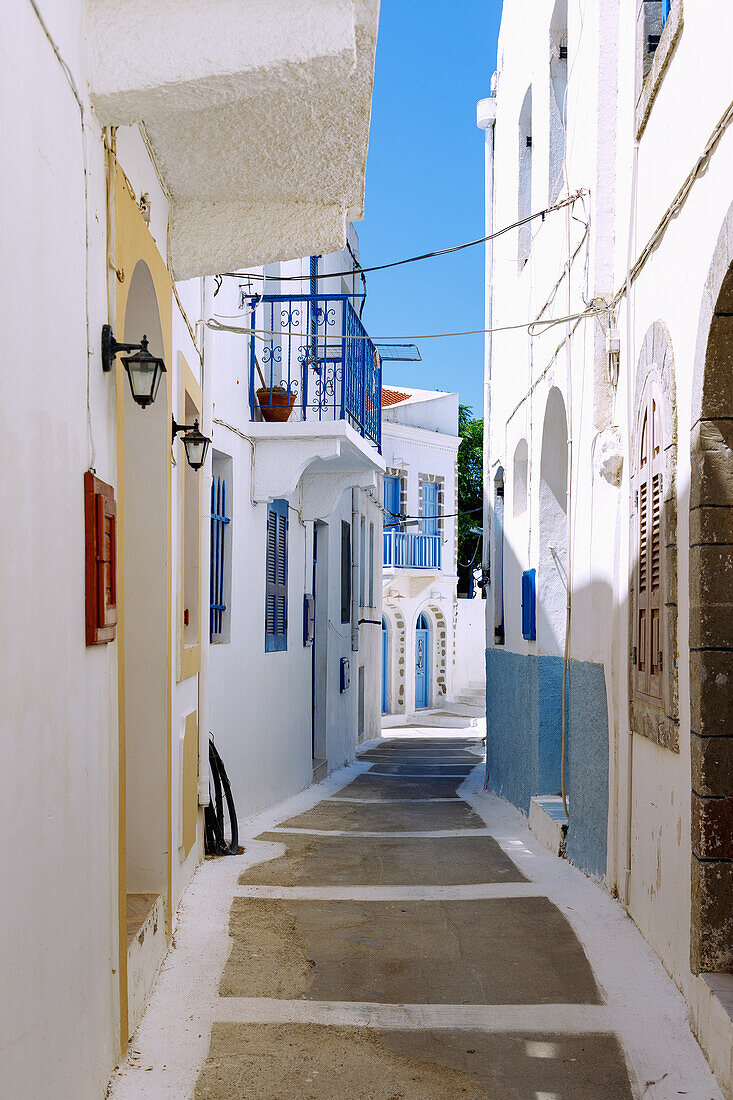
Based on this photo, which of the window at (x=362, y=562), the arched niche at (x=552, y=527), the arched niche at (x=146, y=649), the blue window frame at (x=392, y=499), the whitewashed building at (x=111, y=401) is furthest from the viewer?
the blue window frame at (x=392, y=499)

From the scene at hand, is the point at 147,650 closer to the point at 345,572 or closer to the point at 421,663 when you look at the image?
the point at 345,572

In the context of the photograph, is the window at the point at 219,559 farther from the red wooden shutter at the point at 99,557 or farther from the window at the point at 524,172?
the red wooden shutter at the point at 99,557

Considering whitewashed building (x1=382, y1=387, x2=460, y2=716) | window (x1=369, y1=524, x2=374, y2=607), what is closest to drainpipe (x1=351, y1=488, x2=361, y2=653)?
window (x1=369, y1=524, x2=374, y2=607)

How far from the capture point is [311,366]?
455 inches

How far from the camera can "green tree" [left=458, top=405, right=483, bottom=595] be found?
1393 inches

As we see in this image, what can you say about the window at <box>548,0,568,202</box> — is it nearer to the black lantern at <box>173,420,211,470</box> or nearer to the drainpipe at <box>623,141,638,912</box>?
the drainpipe at <box>623,141,638,912</box>

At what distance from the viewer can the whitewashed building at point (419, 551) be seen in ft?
92.9

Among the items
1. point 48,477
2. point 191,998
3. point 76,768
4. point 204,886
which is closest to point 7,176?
point 48,477

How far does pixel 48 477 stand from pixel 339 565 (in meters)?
12.7

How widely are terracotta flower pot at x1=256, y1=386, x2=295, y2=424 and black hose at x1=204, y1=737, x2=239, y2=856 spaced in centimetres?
371

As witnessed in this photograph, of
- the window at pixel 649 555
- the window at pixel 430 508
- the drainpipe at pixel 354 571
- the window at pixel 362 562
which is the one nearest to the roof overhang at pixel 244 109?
the window at pixel 649 555

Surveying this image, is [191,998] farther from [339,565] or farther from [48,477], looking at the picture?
[339,565]

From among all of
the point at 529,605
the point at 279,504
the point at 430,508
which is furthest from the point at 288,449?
the point at 430,508

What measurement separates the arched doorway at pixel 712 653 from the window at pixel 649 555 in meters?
0.87
